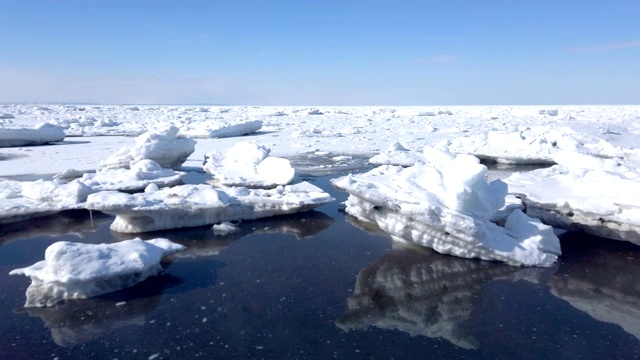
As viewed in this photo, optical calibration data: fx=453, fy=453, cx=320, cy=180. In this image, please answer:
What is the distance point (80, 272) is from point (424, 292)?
3.30 meters

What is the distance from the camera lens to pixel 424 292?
454 centimetres

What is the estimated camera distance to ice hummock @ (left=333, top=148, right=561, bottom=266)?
17.1 ft

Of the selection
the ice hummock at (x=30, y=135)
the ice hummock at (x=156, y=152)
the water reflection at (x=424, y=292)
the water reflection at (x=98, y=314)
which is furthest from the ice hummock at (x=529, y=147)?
the ice hummock at (x=30, y=135)

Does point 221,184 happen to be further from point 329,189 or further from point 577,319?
point 577,319

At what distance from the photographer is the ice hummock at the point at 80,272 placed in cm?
421

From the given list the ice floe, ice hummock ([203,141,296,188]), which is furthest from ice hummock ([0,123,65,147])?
ice hummock ([203,141,296,188])

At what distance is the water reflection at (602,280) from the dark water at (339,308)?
0.02 metres

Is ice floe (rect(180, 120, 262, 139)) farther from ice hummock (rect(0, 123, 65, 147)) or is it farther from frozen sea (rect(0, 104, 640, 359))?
frozen sea (rect(0, 104, 640, 359))

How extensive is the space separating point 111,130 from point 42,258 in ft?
61.1

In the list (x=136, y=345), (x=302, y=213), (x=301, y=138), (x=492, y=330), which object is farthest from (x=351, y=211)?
(x=301, y=138)

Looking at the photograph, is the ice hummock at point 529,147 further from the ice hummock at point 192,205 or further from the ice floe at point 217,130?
the ice floe at point 217,130

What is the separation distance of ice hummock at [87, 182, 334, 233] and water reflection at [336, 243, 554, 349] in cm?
218

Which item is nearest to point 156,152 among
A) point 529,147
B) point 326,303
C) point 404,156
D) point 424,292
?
point 404,156

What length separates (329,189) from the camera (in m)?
9.15
